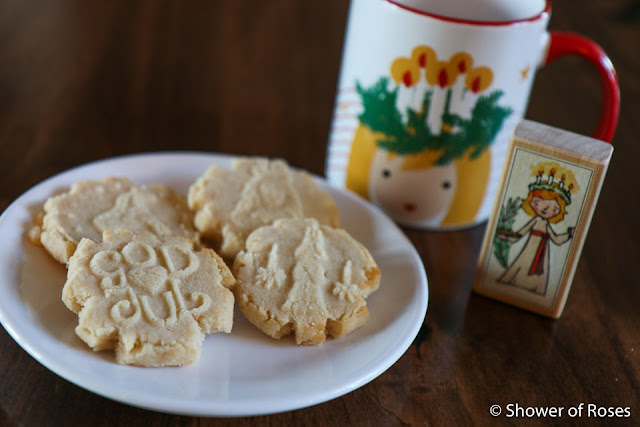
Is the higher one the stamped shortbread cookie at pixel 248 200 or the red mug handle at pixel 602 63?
the red mug handle at pixel 602 63

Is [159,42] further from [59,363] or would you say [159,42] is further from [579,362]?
[579,362]

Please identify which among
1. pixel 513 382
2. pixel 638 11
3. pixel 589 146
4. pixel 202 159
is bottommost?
pixel 513 382

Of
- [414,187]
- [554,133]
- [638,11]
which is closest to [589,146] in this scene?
[554,133]

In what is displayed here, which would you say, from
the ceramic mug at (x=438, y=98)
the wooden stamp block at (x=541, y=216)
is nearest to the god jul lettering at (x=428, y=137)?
the ceramic mug at (x=438, y=98)

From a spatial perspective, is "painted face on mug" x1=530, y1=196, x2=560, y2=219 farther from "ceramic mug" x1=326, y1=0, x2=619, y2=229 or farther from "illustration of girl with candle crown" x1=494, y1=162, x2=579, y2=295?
"ceramic mug" x1=326, y1=0, x2=619, y2=229

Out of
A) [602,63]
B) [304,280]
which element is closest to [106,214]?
[304,280]

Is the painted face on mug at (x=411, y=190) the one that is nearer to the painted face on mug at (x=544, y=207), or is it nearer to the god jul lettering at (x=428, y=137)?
the god jul lettering at (x=428, y=137)
